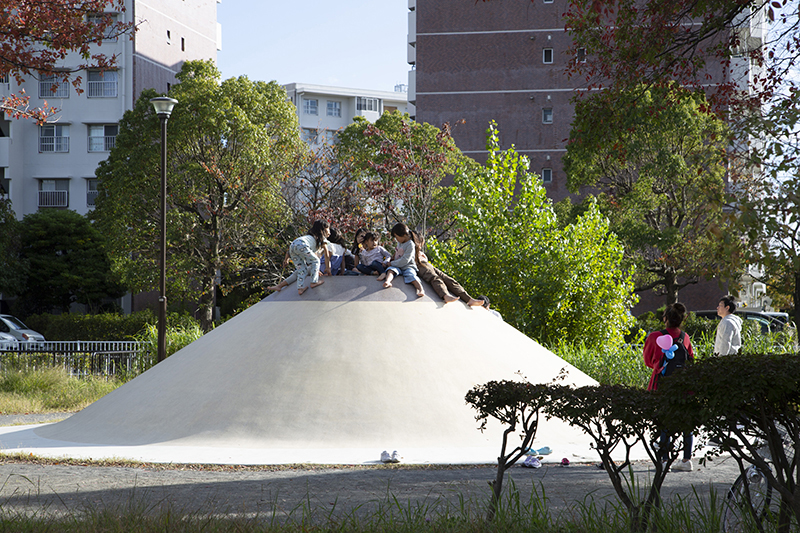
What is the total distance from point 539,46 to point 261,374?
3684 centimetres

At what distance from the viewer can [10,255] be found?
1419 inches

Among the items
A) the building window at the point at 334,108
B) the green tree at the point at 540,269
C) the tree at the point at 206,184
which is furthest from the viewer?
the building window at the point at 334,108

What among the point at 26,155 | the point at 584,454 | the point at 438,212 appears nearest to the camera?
the point at 584,454

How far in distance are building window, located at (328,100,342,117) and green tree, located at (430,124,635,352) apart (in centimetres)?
5352

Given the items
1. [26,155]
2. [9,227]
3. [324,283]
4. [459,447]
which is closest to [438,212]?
[324,283]

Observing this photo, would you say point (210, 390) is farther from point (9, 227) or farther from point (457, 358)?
point (9, 227)

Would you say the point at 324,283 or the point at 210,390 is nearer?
the point at 210,390

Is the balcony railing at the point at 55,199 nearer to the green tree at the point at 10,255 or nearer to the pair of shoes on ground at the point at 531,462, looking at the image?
the green tree at the point at 10,255

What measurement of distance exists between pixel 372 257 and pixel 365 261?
0.13 metres

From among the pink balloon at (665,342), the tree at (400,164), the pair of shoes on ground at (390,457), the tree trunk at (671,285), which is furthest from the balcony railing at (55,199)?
the pink balloon at (665,342)

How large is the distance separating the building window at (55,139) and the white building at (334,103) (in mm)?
26023

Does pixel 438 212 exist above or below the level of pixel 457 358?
above

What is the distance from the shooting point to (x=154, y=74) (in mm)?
43594

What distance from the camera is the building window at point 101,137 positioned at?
4262 cm
